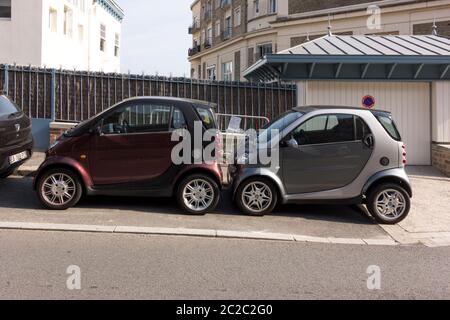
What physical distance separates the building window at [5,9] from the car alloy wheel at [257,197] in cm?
1488

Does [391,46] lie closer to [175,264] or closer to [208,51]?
[175,264]

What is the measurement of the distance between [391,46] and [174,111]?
7.30 m

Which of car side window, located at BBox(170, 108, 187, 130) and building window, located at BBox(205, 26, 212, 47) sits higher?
building window, located at BBox(205, 26, 212, 47)

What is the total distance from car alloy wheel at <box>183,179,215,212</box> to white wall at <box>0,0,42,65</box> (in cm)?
1339

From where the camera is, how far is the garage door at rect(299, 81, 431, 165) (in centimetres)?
1142

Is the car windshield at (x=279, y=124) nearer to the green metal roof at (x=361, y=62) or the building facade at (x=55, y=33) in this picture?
the green metal roof at (x=361, y=62)

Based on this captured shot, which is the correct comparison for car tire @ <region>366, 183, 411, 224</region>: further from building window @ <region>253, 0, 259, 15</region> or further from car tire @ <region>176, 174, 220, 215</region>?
building window @ <region>253, 0, 259, 15</region>

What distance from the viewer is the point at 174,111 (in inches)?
274

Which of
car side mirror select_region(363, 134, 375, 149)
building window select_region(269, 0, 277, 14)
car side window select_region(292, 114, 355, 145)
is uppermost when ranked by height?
building window select_region(269, 0, 277, 14)

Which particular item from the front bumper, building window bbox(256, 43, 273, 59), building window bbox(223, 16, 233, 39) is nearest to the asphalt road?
the front bumper

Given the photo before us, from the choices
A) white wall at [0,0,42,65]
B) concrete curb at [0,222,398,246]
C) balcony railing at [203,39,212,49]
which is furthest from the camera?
balcony railing at [203,39,212,49]

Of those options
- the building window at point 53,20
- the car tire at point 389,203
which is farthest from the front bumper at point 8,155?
the building window at point 53,20

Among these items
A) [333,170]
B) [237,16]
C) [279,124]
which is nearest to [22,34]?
[279,124]
